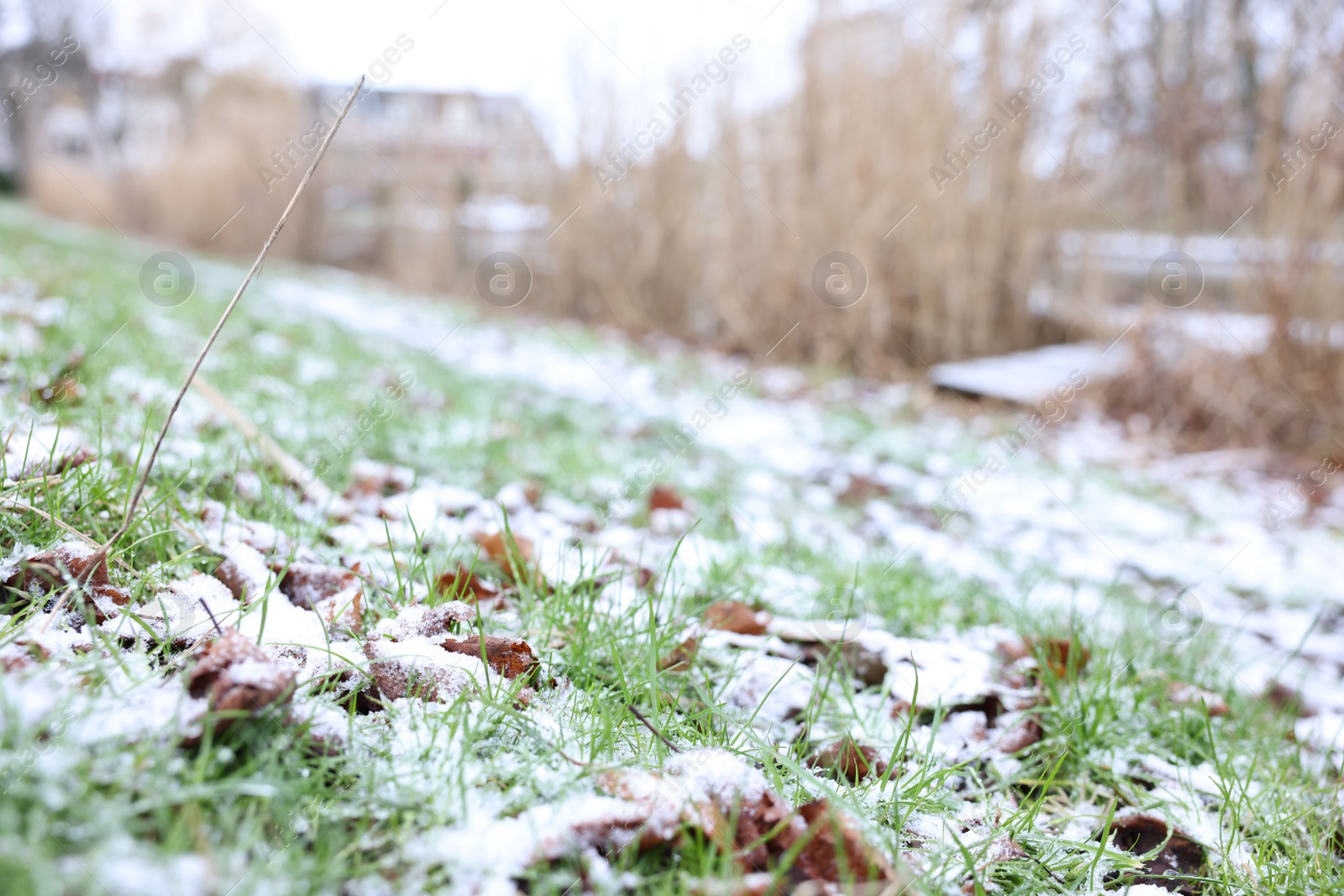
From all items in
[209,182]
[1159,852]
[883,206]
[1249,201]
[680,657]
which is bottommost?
[1159,852]

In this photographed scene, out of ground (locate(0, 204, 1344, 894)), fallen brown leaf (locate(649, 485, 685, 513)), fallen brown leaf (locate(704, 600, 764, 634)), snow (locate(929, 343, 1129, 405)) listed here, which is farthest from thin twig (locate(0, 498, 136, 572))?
snow (locate(929, 343, 1129, 405))

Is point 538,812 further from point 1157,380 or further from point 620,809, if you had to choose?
point 1157,380

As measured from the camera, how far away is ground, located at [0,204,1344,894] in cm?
82

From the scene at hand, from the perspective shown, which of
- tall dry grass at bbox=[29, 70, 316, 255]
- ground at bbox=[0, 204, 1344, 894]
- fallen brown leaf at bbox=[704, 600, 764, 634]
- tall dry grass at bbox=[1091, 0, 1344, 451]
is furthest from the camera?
tall dry grass at bbox=[29, 70, 316, 255]

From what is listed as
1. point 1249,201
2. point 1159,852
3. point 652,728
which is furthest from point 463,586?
point 1249,201

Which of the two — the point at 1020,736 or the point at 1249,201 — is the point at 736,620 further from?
the point at 1249,201

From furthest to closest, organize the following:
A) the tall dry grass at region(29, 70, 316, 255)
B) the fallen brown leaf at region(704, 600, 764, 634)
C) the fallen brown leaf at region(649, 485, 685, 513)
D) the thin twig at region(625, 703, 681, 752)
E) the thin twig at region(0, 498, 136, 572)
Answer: the tall dry grass at region(29, 70, 316, 255), the fallen brown leaf at region(649, 485, 685, 513), the fallen brown leaf at region(704, 600, 764, 634), the thin twig at region(0, 498, 136, 572), the thin twig at region(625, 703, 681, 752)

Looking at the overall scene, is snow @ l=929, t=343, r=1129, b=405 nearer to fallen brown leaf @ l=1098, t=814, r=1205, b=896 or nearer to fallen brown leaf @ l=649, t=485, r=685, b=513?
fallen brown leaf @ l=649, t=485, r=685, b=513

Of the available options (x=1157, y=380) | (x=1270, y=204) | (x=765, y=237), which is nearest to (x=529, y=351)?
(x=765, y=237)

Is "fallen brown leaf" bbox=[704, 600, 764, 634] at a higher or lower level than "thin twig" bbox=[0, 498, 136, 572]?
lower

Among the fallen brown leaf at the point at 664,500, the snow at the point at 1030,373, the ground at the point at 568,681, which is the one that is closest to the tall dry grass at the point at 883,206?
the snow at the point at 1030,373

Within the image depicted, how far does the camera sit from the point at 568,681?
122cm

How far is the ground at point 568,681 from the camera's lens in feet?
2.70

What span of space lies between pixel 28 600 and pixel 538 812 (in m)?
0.74
